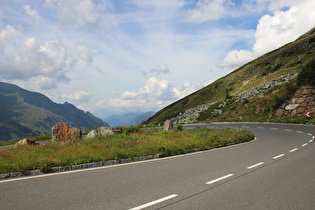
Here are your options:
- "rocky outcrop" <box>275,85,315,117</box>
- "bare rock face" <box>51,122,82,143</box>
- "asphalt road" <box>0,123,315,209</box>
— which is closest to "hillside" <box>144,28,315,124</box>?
"rocky outcrop" <box>275,85,315,117</box>

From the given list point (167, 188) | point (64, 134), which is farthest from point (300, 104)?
point (167, 188)

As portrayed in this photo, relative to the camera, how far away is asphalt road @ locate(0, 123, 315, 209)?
4387 millimetres

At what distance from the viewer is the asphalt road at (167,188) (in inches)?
173

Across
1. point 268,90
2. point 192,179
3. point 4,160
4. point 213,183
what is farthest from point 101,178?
point 268,90

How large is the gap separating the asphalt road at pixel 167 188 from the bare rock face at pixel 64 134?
322 inches

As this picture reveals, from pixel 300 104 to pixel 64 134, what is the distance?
3782 centimetres

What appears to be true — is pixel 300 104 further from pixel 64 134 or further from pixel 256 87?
pixel 64 134

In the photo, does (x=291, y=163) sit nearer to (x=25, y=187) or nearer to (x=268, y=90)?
(x=25, y=187)

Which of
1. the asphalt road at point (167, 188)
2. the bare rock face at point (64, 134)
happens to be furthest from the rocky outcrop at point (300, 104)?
the bare rock face at point (64, 134)

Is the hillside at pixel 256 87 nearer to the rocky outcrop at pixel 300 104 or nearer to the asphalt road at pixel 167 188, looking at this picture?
the rocky outcrop at pixel 300 104

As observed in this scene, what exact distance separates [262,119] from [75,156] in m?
40.6

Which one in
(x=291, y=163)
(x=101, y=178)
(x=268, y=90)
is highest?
(x=268, y=90)

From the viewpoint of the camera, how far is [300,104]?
35344 mm

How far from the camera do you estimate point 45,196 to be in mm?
4730
